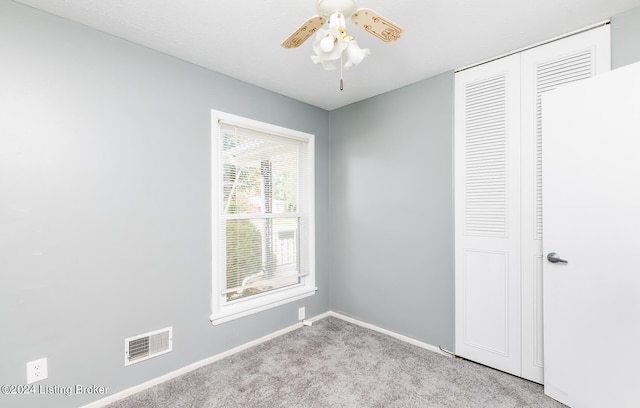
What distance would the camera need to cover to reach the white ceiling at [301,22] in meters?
1.67

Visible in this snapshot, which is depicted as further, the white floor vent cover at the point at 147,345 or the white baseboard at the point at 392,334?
the white baseboard at the point at 392,334

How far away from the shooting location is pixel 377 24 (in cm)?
132

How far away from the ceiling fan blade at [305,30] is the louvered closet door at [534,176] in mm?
1732

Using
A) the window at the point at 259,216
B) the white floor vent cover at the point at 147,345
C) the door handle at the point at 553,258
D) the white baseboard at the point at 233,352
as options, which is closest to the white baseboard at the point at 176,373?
the white baseboard at the point at 233,352

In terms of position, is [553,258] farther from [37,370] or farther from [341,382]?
[37,370]

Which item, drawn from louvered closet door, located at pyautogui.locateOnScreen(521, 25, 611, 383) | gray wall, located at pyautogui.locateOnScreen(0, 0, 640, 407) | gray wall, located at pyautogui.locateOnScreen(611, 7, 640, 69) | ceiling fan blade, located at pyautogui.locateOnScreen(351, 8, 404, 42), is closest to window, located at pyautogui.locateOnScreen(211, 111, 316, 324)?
gray wall, located at pyautogui.locateOnScreen(0, 0, 640, 407)

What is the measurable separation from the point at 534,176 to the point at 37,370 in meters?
3.50

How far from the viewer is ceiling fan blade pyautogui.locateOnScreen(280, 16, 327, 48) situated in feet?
4.25

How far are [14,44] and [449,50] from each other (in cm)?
283

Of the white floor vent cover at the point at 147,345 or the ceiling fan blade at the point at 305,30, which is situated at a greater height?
the ceiling fan blade at the point at 305,30

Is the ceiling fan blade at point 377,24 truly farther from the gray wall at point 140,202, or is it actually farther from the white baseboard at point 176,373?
the white baseboard at point 176,373

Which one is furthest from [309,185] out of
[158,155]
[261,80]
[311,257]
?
[158,155]

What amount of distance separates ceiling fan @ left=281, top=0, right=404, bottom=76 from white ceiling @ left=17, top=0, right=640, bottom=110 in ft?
1.42

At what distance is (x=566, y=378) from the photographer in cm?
180
